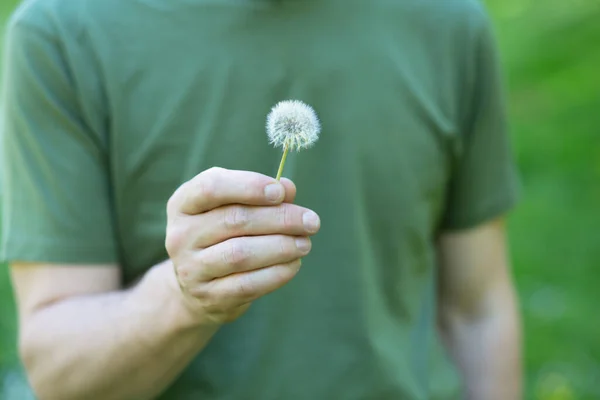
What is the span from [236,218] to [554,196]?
3107 mm

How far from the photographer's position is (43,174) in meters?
1.37

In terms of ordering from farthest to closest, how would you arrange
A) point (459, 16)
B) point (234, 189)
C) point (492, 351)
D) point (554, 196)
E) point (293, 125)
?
point (554, 196)
point (492, 351)
point (459, 16)
point (293, 125)
point (234, 189)

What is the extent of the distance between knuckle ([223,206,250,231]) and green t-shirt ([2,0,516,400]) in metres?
0.36

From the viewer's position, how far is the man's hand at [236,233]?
3.33 ft

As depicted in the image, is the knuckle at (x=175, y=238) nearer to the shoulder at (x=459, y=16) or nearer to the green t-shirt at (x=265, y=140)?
the green t-shirt at (x=265, y=140)

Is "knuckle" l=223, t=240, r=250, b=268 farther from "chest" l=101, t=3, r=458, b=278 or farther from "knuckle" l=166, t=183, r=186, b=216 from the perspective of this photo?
"chest" l=101, t=3, r=458, b=278

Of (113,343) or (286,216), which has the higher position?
(286,216)

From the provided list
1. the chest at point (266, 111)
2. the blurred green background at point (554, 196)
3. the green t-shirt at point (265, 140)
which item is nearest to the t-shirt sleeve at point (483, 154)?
the green t-shirt at point (265, 140)

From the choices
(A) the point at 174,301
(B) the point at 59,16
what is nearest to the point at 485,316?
(A) the point at 174,301

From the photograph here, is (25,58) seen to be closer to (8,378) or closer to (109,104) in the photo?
(109,104)

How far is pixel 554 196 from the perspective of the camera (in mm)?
3842

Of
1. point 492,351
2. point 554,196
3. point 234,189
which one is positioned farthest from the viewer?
point 554,196

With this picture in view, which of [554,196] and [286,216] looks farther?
[554,196]

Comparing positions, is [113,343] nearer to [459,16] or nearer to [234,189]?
[234,189]
